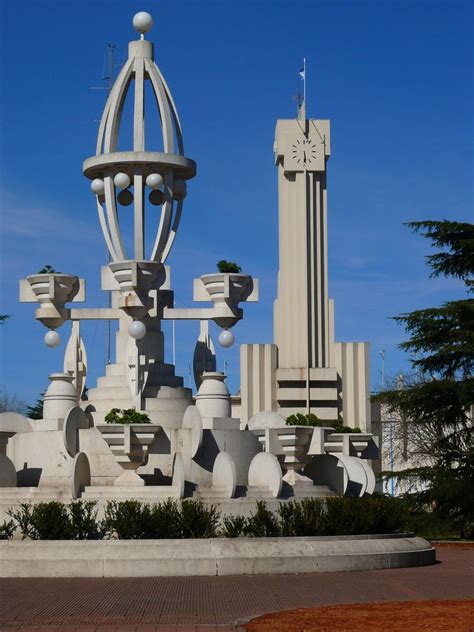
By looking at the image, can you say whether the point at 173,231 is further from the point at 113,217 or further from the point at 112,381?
the point at 112,381

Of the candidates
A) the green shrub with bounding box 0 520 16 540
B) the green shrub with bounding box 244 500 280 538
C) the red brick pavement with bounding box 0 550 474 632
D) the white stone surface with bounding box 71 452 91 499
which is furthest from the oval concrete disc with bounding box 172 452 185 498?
the red brick pavement with bounding box 0 550 474 632

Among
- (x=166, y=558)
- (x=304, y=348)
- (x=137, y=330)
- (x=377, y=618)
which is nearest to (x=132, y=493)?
(x=166, y=558)

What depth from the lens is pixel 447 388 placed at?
114ft

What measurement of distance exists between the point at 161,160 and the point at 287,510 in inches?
420

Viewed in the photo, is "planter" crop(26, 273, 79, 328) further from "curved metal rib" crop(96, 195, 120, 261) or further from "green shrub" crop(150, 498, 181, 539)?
"green shrub" crop(150, 498, 181, 539)

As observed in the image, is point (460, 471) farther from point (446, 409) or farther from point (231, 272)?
point (231, 272)

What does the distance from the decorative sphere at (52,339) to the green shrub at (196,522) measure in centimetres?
853

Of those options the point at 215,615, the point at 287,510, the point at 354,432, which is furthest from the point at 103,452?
the point at 215,615

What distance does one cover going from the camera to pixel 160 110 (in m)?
29.3

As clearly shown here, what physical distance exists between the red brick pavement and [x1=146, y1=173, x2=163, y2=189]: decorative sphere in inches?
477

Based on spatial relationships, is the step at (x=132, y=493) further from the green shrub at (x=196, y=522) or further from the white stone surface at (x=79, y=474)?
the green shrub at (x=196, y=522)

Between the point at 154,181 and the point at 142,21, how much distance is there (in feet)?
14.6

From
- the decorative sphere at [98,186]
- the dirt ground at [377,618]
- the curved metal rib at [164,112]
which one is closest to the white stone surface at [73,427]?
the decorative sphere at [98,186]

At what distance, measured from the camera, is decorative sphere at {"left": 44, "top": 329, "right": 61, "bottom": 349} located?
1112 inches
